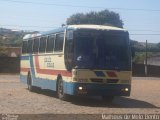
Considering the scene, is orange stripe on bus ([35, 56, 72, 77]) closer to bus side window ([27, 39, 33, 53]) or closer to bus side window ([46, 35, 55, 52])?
bus side window ([46, 35, 55, 52])

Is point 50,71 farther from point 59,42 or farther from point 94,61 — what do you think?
point 94,61

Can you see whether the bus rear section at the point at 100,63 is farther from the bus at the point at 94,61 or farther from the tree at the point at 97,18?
the tree at the point at 97,18

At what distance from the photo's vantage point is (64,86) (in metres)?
21.4

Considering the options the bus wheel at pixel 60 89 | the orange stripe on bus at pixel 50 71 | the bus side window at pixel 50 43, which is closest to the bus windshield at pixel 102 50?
the orange stripe on bus at pixel 50 71

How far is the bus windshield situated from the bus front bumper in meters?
0.70

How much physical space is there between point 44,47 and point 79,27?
5.09 meters

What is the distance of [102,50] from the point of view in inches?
802

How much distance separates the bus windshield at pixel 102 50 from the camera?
20.1m

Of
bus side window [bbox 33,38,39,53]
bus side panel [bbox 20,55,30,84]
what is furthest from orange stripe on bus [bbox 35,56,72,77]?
bus side panel [bbox 20,55,30,84]

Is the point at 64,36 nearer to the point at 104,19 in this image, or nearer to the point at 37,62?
the point at 37,62

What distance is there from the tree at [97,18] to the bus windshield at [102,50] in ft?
242

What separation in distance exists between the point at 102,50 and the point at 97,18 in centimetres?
7689

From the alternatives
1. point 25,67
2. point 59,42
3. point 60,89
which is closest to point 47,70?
point 60,89

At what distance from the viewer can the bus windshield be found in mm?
20109
